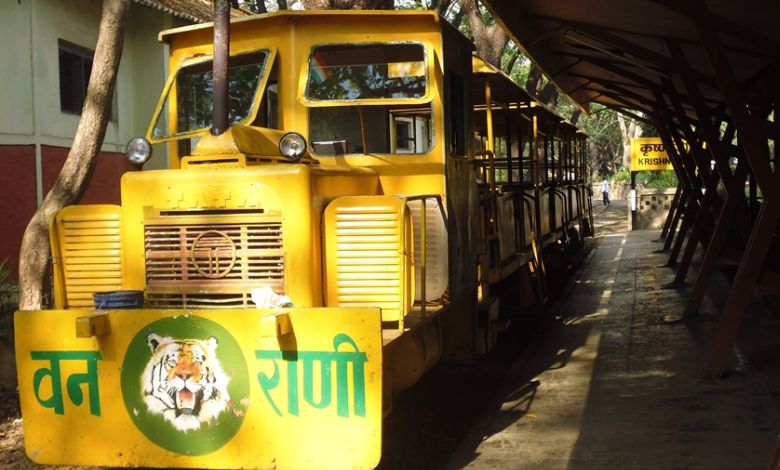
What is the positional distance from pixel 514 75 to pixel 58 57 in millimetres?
23975

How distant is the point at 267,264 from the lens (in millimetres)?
4836

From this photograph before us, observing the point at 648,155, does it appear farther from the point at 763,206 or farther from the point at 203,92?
the point at 203,92

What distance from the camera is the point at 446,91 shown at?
19.6ft

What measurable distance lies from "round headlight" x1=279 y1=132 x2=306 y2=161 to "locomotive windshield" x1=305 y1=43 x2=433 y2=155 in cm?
81

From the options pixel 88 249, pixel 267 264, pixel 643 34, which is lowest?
pixel 267 264

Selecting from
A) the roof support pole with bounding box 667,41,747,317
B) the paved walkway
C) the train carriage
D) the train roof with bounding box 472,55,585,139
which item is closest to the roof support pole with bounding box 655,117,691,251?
the train roof with bounding box 472,55,585,139

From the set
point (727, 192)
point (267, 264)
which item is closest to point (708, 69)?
point (727, 192)

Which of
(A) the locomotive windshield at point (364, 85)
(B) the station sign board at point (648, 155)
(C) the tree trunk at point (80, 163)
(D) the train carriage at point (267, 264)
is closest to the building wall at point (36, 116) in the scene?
(C) the tree trunk at point (80, 163)

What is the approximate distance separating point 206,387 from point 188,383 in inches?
3.8

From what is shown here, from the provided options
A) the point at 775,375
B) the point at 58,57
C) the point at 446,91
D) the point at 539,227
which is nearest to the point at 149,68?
the point at 58,57

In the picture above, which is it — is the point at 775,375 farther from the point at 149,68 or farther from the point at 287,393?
the point at 149,68

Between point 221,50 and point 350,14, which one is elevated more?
point 350,14

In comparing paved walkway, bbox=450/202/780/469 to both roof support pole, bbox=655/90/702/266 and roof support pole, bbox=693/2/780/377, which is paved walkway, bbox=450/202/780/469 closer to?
roof support pole, bbox=693/2/780/377

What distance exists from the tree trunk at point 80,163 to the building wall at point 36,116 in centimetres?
515
